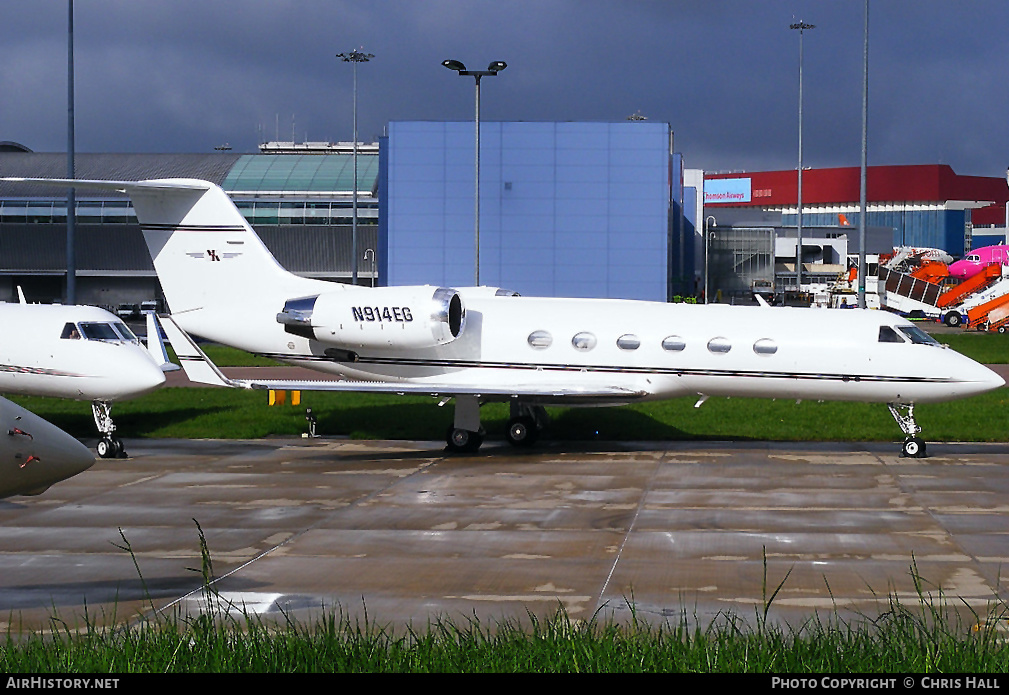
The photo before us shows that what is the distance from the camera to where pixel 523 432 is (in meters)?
21.5

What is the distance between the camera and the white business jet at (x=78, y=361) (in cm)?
1978

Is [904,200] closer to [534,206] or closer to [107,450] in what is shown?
[534,206]

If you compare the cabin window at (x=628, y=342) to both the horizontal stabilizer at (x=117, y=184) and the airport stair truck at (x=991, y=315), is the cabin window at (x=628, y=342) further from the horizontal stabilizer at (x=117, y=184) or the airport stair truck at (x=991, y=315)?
the airport stair truck at (x=991, y=315)

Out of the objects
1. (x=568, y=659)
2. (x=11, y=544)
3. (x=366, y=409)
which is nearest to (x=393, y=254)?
(x=366, y=409)

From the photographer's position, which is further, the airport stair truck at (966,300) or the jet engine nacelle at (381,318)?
the airport stair truck at (966,300)

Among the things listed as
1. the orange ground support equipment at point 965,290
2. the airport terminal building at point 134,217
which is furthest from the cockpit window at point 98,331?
the orange ground support equipment at point 965,290

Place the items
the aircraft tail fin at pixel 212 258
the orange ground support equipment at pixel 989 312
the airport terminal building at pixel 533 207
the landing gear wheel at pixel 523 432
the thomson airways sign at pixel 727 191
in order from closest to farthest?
1. the landing gear wheel at pixel 523 432
2. the aircraft tail fin at pixel 212 258
3. the airport terminal building at pixel 533 207
4. the orange ground support equipment at pixel 989 312
5. the thomson airways sign at pixel 727 191

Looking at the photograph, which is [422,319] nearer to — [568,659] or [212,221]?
[212,221]

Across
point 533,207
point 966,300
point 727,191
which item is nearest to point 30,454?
point 533,207

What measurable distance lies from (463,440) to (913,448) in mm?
7867

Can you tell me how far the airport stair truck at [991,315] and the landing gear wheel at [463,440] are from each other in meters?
48.2

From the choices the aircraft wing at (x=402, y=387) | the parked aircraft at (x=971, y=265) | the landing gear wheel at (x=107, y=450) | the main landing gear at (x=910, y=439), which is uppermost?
the parked aircraft at (x=971, y=265)
